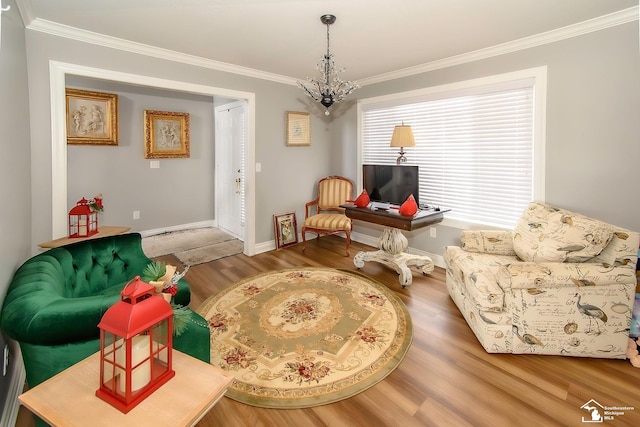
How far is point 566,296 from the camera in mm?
2055

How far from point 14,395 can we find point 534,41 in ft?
15.2

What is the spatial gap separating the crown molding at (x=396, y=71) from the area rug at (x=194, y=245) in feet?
7.89

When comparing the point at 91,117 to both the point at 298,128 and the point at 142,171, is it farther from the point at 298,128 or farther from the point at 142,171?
the point at 298,128

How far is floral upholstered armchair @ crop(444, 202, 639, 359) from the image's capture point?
79.4 inches

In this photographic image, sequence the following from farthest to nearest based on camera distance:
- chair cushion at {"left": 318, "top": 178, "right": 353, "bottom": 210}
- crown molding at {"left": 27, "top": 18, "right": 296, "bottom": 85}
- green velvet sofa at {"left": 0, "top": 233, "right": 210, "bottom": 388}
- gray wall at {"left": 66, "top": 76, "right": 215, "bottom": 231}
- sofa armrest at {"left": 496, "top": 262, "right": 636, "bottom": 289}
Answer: chair cushion at {"left": 318, "top": 178, "right": 353, "bottom": 210} → gray wall at {"left": 66, "top": 76, "right": 215, "bottom": 231} → crown molding at {"left": 27, "top": 18, "right": 296, "bottom": 85} → sofa armrest at {"left": 496, "top": 262, "right": 636, "bottom": 289} → green velvet sofa at {"left": 0, "top": 233, "right": 210, "bottom": 388}

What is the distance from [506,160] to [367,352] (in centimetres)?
248

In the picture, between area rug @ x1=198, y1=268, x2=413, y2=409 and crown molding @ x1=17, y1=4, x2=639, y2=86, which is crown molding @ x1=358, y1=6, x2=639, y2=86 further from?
area rug @ x1=198, y1=268, x2=413, y2=409

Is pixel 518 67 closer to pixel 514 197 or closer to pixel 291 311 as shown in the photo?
pixel 514 197

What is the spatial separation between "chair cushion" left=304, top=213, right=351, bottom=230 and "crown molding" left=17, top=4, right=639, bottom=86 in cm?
201

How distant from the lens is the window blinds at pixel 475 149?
315 centimetres

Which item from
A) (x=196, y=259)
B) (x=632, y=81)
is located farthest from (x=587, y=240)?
(x=196, y=259)

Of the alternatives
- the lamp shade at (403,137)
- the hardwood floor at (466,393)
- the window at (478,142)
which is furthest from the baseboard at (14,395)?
the window at (478,142)

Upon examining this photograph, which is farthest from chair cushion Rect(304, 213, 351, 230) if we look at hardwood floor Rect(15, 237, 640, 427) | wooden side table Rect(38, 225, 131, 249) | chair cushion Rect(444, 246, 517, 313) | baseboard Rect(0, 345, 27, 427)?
baseboard Rect(0, 345, 27, 427)

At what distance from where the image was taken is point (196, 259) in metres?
4.13
